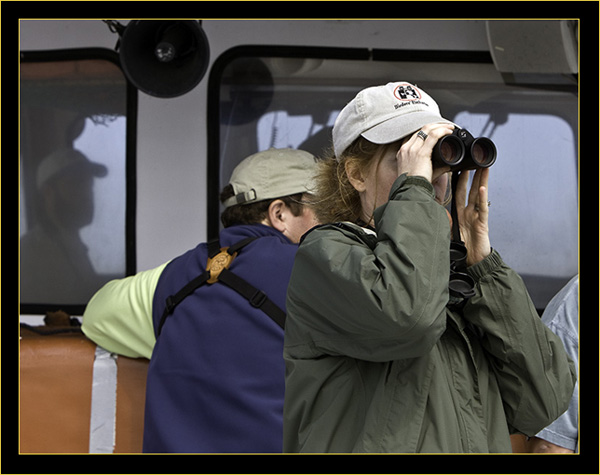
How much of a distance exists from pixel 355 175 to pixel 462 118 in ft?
6.36

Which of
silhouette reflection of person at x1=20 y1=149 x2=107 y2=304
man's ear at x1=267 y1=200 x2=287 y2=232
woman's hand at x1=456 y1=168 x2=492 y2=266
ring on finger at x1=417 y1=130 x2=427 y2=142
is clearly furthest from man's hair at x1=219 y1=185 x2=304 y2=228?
ring on finger at x1=417 y1=130 x2=427 y2=142

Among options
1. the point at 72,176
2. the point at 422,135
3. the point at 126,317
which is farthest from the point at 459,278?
the point at 72,176

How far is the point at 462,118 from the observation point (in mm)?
3482

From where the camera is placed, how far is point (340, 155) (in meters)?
1.74

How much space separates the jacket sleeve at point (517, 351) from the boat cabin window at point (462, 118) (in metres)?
2.00

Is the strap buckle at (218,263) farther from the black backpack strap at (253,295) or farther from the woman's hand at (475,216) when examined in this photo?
the woman's hand at (475,216)

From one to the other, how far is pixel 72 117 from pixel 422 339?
2666 mm

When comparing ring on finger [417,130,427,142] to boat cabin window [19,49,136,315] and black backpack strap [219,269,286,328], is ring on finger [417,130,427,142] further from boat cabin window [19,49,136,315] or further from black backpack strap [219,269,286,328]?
boat cabin window [19,49,136,315]

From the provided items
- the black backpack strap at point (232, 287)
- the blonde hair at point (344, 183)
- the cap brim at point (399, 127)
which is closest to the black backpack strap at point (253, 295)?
the black backpack strap at point (232, 287)

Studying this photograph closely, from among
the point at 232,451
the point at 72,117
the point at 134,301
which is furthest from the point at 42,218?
the point at 232,451

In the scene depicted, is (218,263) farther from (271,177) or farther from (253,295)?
(271,177)

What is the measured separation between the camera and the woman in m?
1.36

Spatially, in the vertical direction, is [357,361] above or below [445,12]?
below

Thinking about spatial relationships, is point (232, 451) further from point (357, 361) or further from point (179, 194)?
point (179, 194)
